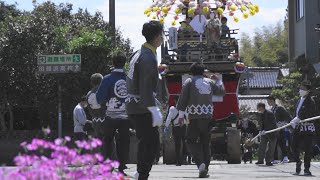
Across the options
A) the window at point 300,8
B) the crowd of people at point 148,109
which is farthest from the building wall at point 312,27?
the crowd of people at point 148,109

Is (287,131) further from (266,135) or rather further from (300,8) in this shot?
(300,8)

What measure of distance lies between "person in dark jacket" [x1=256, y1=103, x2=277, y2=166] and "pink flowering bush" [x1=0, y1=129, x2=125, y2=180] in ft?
39.6

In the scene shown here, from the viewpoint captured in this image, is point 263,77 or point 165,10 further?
point 263,77

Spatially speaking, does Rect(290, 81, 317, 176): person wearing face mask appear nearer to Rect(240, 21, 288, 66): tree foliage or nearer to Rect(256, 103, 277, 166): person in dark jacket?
Rect(256, 103, 277, 166): person in dark jacket

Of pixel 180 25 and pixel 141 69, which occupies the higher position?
pixel 180 25

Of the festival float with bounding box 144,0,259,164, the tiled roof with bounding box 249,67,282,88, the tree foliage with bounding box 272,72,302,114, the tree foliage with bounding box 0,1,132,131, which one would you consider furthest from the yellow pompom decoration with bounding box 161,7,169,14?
the tiled roof with bounding box 249,67,282,88

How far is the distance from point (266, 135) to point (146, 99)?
31.0ft

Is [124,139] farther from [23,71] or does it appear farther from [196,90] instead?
[23,71]

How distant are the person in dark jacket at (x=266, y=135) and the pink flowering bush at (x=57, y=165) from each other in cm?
1209

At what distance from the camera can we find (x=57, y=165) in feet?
11.4

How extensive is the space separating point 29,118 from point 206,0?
11.1 metres

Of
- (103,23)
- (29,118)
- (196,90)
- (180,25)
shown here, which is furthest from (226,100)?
(103,23)

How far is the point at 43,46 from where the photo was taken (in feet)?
76.2

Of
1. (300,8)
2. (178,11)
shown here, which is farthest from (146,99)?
(300,8)
